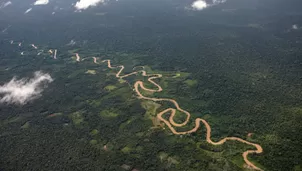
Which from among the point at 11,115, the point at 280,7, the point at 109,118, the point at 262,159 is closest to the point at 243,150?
the point at 262,159

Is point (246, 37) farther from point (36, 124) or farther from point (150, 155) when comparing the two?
point (36, 124)

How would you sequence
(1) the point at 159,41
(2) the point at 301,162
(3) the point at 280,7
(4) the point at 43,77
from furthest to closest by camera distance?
(3) the point at 280,7 < (1) the point at 159,41 < (4) the point at 43,77 < (2) the point at 301,162

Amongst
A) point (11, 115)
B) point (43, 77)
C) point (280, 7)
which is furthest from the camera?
point (280, 7)

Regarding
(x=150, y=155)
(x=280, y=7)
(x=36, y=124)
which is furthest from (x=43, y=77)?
(x=280, y=7)

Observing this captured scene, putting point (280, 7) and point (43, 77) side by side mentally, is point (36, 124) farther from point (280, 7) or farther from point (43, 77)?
point (280, 7)

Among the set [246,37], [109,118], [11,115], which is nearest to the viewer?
[109,118]

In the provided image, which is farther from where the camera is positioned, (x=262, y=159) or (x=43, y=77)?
(x=43, y=77)
